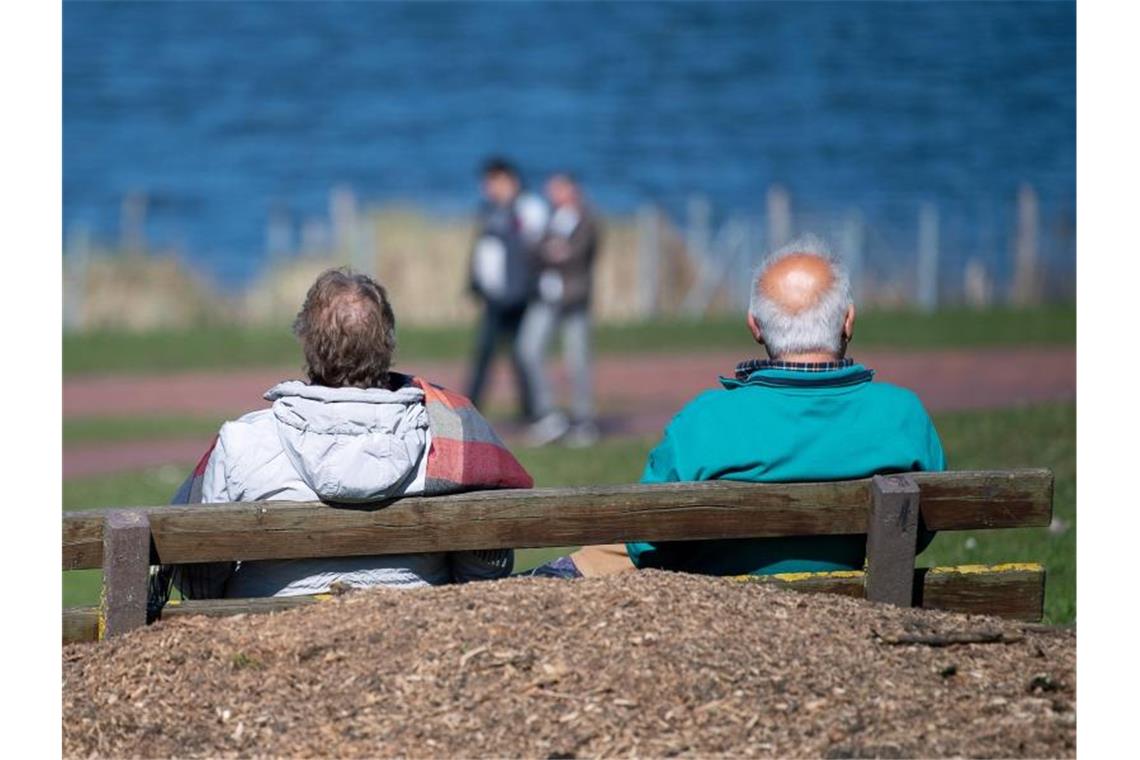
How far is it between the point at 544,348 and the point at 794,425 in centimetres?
1050

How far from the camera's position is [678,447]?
4.77m

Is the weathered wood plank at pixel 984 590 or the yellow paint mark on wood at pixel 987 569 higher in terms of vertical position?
the yellow paint mark on wood at pixel 987 569

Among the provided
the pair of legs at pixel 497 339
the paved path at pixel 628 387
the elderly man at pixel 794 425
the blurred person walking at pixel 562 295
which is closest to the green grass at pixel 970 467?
the blurred person walking at pixel 562 295

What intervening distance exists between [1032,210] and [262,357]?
12.5m

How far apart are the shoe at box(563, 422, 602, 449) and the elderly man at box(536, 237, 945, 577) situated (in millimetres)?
9383

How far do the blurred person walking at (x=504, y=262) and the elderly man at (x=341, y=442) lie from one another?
10369mm

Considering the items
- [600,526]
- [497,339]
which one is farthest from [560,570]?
[497,339]

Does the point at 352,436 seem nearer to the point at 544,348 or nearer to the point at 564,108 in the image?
the point at 544,348

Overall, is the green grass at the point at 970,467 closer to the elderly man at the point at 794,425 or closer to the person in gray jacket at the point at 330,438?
the elderly man at the point at 794,425

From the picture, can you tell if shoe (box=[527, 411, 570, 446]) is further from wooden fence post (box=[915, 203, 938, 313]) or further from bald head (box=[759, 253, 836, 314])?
wooden fence post (box=[915, 203, 938, 313])

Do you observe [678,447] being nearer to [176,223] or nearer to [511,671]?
[511,671]

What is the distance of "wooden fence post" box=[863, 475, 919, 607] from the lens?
4.60 meters

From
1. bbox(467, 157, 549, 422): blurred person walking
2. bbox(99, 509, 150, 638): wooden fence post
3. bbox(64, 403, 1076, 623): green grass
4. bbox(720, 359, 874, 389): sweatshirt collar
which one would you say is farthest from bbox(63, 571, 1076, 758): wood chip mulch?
bbox(467, 157, 549, 422): blurred person walking

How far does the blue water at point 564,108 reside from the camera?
41469 mm
